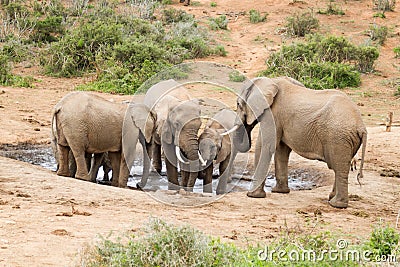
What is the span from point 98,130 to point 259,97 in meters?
2.09

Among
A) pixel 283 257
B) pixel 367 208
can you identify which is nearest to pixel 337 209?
pixel 367 208

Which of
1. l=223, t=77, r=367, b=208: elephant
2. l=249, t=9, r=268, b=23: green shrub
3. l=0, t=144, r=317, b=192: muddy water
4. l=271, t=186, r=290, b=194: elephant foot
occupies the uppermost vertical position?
l=223, t=77, r=367, b=208: elephant

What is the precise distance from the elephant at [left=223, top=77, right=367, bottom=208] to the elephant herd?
11 millimetres

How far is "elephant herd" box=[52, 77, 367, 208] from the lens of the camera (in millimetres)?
7340

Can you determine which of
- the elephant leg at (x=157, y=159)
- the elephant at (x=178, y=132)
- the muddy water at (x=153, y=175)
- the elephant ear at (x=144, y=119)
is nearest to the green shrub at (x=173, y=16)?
the muddy water at (x=153, y=175)

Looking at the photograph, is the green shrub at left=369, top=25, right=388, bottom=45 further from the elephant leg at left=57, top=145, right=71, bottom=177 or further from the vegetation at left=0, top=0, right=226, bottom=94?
the elephant leg at left=57, top=145, right=71, bottom=177

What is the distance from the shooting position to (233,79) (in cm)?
1098

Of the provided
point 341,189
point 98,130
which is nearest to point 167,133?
point 98,130

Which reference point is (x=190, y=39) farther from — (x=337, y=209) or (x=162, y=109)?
(x=337, y=209)

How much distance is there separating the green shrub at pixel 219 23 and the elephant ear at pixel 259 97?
693 inches

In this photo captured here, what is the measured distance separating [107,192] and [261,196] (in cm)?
191

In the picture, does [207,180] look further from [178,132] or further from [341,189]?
[341,189]

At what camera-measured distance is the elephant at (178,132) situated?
8.17 meters

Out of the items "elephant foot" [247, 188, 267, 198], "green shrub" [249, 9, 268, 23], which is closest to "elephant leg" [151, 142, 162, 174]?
"elephant foot" [247, 188, 267, 198]
